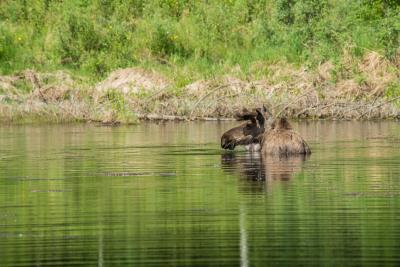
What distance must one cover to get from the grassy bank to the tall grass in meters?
0.05

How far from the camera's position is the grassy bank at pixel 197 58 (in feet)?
127

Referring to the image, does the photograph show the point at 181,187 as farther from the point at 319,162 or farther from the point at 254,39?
the point at 254,39

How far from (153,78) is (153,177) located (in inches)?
881

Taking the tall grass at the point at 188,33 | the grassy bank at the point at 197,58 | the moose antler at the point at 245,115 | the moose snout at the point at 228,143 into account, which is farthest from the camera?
the tall grass at the point at 188,33

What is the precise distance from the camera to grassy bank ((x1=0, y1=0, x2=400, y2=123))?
1526 inches

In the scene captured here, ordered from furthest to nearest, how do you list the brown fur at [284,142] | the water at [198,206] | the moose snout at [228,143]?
the moose snout at [228,143] → the brown fur at [284,142] → the water at [198,206]

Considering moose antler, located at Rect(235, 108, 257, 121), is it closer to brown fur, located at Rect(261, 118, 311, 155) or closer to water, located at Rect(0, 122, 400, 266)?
water, located at Rect(0, 122, 400, 266)

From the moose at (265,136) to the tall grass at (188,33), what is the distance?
1300cm

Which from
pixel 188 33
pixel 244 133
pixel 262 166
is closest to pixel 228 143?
pixel 244 133

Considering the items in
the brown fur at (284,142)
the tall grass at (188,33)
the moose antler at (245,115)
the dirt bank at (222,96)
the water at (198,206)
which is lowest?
the water at (198,206)

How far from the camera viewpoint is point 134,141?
98.3ft

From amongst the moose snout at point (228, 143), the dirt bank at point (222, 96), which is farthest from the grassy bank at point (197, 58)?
the moose snout at point (228, 143)

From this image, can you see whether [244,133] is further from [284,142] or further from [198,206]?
[198,206]

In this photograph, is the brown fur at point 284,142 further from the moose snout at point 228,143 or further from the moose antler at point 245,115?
the moose antler at point 245,115
